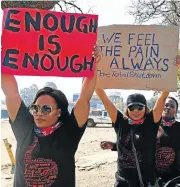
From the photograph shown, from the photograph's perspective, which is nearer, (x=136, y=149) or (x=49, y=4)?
(x=136, y=149)

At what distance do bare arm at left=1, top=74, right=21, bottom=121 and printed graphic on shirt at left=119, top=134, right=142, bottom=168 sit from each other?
1450 millimetres

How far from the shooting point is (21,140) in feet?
11.4

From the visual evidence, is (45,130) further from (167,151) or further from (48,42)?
(167,151)

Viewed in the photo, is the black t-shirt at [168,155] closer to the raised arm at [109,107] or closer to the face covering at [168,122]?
the face covering at [168,122]

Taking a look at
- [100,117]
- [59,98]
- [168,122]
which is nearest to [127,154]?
[168,122]

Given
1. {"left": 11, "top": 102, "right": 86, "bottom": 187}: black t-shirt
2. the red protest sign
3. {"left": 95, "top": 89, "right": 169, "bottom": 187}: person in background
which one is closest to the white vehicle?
{"left": 95, "top": 89, "right": 169, "bottom": 187}: person in background

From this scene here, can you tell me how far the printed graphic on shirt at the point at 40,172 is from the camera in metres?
3.37

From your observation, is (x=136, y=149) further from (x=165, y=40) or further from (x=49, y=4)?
(x=49, y=4)

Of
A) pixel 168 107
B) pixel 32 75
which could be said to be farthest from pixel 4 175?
pixel 32 75

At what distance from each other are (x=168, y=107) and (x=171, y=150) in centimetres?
57

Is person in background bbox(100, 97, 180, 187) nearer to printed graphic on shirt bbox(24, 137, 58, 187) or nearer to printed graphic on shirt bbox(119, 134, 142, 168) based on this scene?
printed graphic on shirt bbox(119, 134, 142, 168)

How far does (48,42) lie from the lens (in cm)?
404

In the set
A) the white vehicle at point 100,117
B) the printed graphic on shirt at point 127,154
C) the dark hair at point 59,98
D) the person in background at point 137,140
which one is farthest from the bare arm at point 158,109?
the white vehicle at point 100,117

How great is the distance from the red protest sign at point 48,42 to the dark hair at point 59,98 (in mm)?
414
